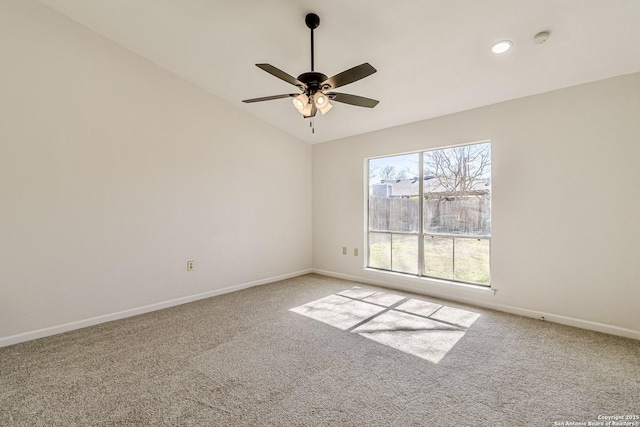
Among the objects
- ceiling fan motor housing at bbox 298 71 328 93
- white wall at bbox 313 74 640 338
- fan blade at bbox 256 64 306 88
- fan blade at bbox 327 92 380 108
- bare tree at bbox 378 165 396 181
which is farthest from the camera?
bare tree at bbox 378 165 396 181

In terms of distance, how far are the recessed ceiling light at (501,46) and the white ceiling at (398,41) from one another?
42mm

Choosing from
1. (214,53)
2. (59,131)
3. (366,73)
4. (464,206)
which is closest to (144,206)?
(59,131)

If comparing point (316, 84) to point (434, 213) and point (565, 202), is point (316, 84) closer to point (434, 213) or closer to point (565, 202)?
point (434, 213)

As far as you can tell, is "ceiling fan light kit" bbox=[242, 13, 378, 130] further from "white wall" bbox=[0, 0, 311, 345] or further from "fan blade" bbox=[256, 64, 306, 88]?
"white wall" bbox=[0, 0, 311, 345]

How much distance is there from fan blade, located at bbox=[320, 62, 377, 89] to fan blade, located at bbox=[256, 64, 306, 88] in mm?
194

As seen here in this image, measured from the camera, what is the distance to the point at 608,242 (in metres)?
2.63

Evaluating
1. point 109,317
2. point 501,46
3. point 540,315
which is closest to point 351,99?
point 501,46

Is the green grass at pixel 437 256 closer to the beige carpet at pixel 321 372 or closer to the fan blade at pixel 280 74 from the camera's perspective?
the beige carpet at pixel 321 372

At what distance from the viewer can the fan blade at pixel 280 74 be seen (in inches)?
77.0

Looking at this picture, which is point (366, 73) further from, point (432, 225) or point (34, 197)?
point (34, 197)

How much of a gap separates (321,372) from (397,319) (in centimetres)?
127

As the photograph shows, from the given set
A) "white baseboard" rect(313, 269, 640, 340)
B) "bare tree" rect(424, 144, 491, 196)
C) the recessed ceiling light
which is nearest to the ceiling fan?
the recessed ceiling light

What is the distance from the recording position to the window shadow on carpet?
245cm

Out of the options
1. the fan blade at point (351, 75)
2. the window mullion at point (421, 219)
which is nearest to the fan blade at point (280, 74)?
the fan blade at point (351, 75)
